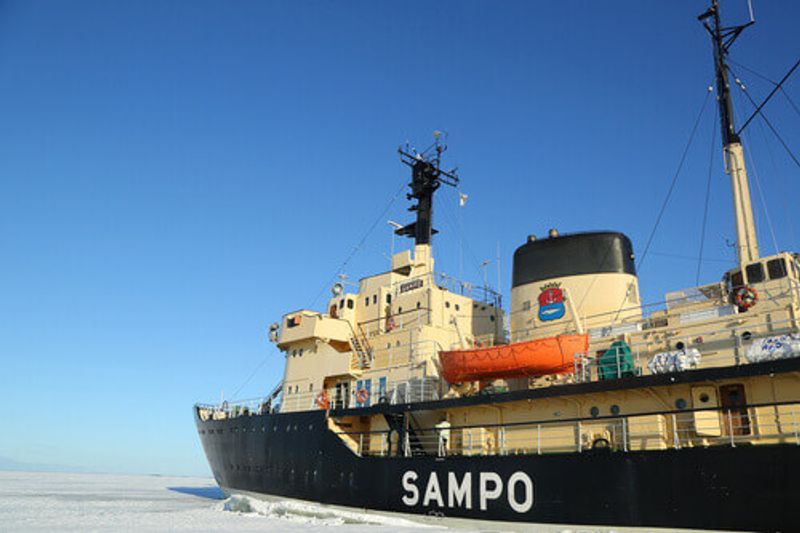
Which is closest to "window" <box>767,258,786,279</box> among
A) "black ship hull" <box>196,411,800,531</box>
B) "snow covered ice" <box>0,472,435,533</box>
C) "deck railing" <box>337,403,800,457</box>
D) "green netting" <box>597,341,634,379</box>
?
"deck railing" <box>337,403,800,457</box>

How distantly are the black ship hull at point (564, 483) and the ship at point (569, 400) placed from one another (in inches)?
1.3

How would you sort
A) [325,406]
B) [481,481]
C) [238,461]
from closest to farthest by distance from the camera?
[481,481] < [325,406] < [238,461]

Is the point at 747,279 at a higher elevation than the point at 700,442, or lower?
higher

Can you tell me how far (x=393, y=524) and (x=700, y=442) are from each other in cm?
791

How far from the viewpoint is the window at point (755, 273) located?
41.4 ft

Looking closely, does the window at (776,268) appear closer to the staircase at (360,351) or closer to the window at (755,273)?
the window at (755,273)

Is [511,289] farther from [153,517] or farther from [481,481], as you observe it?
[153,517]

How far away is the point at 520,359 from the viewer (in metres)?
14.6

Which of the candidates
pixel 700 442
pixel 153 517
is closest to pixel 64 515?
pixel 153 517

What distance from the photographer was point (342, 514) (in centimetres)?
1719

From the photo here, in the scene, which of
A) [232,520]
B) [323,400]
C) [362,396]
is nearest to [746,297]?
[362,396]

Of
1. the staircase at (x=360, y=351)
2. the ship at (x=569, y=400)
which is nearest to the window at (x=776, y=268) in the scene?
the ship at (x=569, y=400)

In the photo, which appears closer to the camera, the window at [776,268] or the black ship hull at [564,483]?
the black ship hull at [564,483]

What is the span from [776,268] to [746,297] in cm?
86
